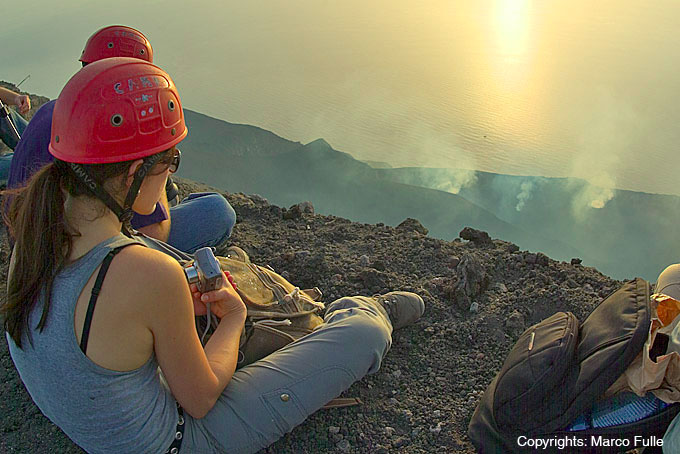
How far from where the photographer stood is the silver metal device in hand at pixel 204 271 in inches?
66.5

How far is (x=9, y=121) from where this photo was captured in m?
3.30

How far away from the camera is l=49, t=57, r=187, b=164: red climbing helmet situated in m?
1.38

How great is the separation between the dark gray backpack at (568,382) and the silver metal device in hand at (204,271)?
0.94 meters

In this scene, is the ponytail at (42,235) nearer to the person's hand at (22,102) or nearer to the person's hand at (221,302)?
the person's hand at (221,302)

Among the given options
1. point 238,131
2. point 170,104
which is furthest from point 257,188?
point 170,104

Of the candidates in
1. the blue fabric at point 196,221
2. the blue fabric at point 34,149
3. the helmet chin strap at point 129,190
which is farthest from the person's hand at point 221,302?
the blue fabric at point 34,149

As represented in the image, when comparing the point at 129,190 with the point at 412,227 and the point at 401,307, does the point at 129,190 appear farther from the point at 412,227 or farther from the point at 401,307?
the point at 412,227

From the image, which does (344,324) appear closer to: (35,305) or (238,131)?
(35,305)

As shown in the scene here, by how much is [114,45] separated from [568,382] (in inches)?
91.9

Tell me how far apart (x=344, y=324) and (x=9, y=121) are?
2.52 metres

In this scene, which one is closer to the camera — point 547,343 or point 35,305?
point 35,305

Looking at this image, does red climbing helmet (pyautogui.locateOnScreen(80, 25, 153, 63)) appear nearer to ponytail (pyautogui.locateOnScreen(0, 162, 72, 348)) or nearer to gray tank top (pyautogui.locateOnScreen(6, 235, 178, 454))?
ponytail (pyautogui.locateOnScreen(0, 162, 72, 348))

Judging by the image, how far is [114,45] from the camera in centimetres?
262

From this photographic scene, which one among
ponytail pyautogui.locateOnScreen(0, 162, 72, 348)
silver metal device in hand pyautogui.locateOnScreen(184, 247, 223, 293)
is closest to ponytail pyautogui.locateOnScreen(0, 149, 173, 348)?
ponytail pyautogui.locateOnScreen(0, 162, 72, 348)
